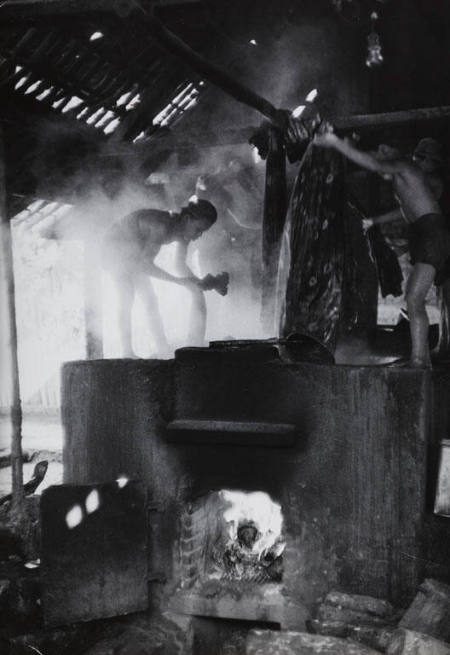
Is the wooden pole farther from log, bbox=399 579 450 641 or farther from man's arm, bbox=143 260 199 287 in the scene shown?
log, bbox=399 579 450 641

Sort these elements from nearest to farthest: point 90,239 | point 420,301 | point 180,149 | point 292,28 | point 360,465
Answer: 1. point 360,465
2. point 420,301
3. point 180,149
4. point 292,28
5. point 90,239

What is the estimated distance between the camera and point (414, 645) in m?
3.63

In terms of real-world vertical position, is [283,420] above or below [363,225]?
below

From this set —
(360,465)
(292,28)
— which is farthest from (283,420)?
(292,28)

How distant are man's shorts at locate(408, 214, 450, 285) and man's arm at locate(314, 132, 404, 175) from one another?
474mm

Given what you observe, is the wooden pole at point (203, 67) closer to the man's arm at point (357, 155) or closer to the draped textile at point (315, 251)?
the man's arm at point (357, 155)

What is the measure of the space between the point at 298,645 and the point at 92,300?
702 centimetres

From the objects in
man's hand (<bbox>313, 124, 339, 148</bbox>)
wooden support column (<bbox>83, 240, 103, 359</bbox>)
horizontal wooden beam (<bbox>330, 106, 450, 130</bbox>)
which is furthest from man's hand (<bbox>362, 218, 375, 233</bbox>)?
wooden support column (<bbox>83, 240, 103, 359</bbox>)

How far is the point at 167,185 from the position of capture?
9328 mm

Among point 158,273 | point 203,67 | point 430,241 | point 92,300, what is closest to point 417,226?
point 430,241

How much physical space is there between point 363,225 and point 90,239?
4.92 meters

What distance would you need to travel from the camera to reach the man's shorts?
4695 mm

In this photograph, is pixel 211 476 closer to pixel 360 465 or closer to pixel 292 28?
pixel 360 465

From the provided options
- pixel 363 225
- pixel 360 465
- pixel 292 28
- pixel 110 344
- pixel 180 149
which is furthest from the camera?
pixel 110 344
